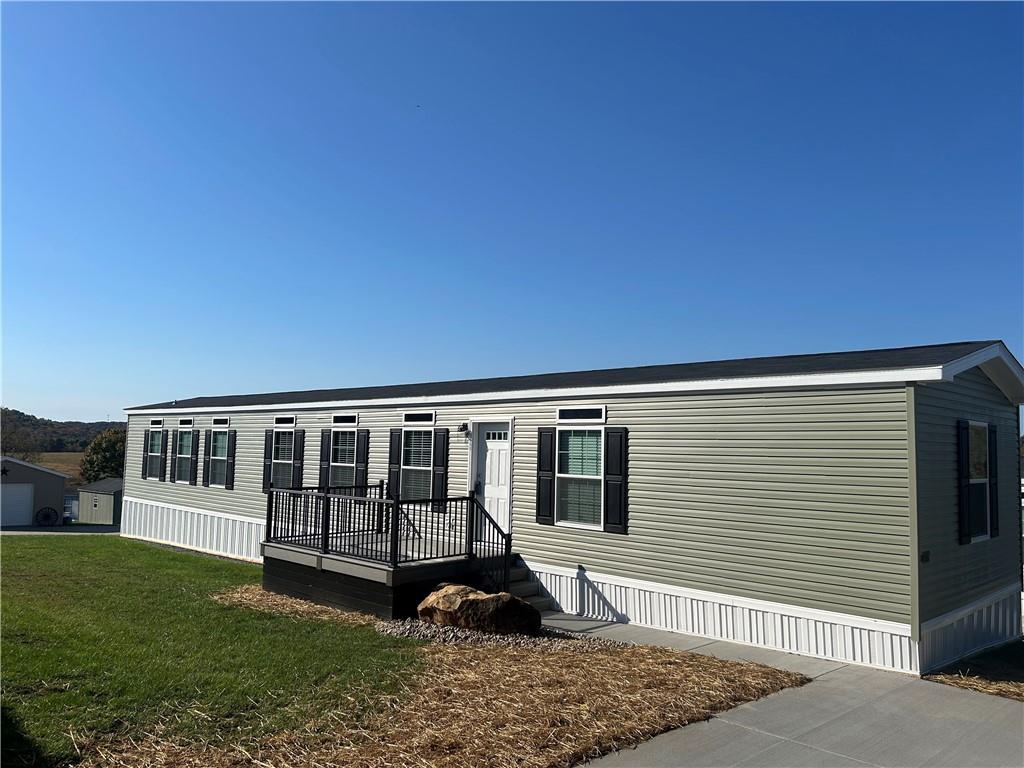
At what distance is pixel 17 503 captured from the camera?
27.7 meters

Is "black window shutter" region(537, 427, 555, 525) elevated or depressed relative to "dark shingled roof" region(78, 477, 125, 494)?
elevated

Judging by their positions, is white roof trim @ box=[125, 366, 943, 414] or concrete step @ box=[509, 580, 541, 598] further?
concrete step @ box=[509, 580, 541, 598]

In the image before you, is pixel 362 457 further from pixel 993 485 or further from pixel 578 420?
pixel 993 485

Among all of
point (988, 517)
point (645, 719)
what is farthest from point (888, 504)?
point (645, 719)

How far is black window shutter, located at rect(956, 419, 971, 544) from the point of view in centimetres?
781

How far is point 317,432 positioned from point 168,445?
5.87 metres

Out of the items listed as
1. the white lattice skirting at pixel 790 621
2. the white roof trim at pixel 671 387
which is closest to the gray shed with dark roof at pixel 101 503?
the white roof trim at pixel 671 387

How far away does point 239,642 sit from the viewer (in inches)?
281

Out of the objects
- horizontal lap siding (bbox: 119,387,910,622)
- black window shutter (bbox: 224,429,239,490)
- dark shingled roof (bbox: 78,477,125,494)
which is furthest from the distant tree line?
horizontal lap siding (bbox: 119,387,910,622)

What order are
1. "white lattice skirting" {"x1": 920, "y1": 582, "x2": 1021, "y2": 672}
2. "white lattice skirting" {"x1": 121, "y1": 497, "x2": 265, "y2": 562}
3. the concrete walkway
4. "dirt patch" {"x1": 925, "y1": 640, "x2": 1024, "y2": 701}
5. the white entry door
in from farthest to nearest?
"white lattice skirting" {"x1": 121, "y1": 497, "x2": 265, "y2": 562}
the white entry door
"white lattice skirting" {"x1": 920, "y1": 582, "x2": 1021, "y2": 672}
"dirt patch" {"x1": 925, "y1": 640, "x2": 1024, "y2": 701}
the concrete walkway

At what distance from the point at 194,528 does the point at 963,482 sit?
14578 millimetres

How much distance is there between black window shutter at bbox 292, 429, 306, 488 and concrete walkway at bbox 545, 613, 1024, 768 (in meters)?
9.41

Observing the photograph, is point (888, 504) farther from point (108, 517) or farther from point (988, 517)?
point (108, 517)

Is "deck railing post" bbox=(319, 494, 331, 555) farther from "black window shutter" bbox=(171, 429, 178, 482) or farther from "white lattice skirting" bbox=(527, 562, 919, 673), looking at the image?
"black window shutter" bbox=(171, 429, 178, 482)
